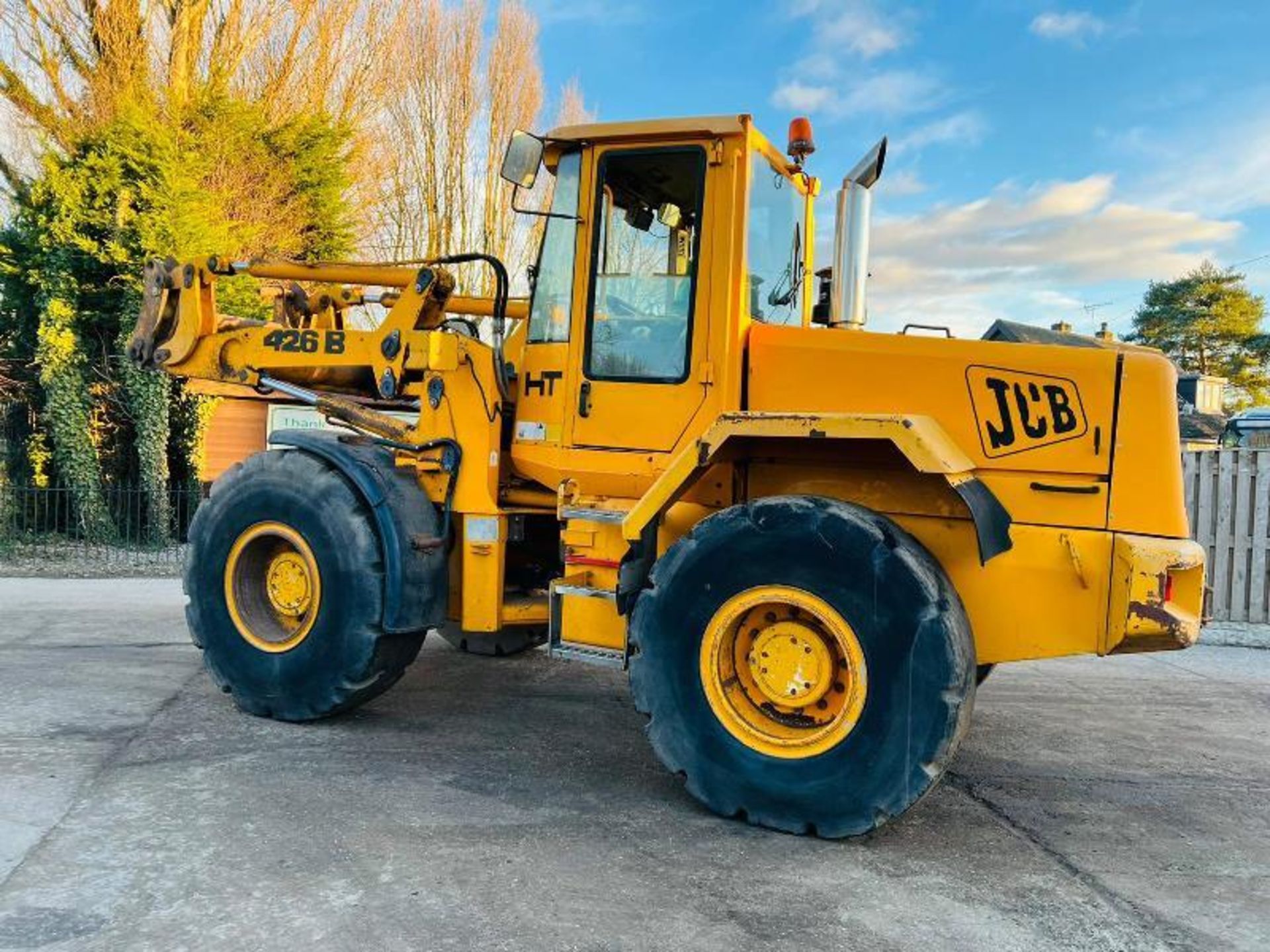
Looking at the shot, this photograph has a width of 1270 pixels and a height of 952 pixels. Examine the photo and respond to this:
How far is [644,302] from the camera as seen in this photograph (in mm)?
4484

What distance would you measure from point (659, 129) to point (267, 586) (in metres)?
3.06

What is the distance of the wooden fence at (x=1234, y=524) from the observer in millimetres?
8906

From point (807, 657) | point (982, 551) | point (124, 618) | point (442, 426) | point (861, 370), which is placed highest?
point (861, 370)

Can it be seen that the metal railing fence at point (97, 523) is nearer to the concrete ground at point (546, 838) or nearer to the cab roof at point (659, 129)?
the concrete ground at point (546, 838)

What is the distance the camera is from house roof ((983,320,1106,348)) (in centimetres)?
431

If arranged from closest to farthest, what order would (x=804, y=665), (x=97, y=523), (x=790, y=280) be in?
(x=804, y=665) < (x=790, y=280) < (x=97, y=523)

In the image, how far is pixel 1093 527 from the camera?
376cm

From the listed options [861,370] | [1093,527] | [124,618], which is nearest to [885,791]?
[1093,527]

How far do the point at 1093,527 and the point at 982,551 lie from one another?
0.55 metres

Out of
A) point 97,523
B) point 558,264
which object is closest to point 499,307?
point 558,264

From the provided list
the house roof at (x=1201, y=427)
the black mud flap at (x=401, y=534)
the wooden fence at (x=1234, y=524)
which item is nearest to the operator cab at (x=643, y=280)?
the black mud flap at (x=401, y=534)

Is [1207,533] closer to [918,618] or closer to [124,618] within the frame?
[918,618]

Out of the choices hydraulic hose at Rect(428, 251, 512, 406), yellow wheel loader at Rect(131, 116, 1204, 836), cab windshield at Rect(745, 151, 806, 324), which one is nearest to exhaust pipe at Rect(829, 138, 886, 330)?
yellow wheel loader at Rect(131, 116, 1204, 836)

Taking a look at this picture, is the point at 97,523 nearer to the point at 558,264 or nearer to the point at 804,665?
the point at 558,264
